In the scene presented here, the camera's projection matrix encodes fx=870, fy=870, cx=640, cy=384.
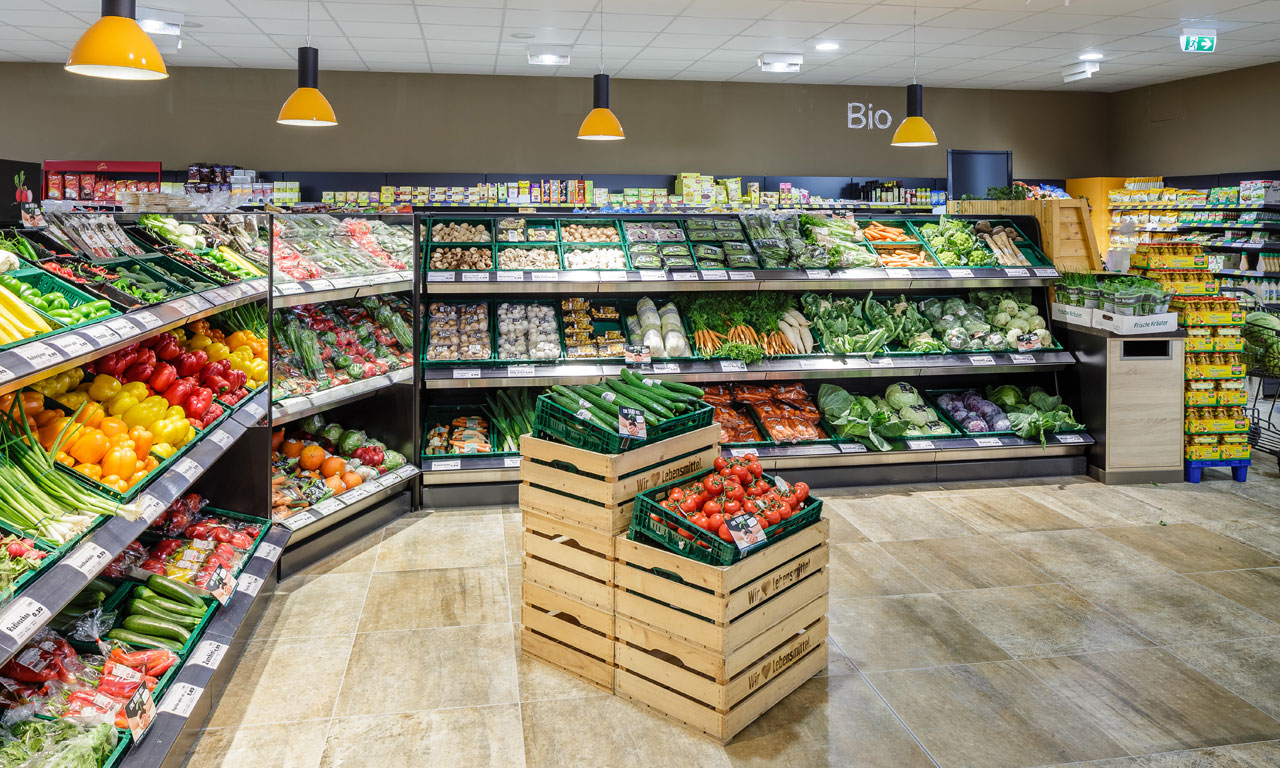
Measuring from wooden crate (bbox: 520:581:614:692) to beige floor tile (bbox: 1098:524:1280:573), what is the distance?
3.00 m

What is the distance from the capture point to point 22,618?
6.34 ft

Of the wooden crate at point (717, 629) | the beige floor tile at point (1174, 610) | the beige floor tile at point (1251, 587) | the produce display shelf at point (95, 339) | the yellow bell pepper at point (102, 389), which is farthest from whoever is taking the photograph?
the beige floor tile at point (1251, 587)

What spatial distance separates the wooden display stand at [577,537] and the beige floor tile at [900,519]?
1.86 metres

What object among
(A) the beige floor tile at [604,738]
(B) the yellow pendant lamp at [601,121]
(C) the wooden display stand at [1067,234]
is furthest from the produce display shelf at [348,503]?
(C) the wooden display stand at [1067,234]

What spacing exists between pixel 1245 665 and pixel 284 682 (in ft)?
11.9

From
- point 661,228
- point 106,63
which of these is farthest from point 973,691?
point 106,63

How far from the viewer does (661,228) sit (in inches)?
241

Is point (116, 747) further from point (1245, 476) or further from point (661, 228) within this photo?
Answer: point (1245, 476)

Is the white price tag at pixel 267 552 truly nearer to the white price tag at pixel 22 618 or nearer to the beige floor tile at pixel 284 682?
the beige floor tile at pixel 284 682

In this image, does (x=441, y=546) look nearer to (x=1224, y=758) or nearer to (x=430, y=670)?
(x=430, y=670)

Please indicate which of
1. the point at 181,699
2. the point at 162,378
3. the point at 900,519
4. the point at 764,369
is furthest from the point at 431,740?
the point at 764,369

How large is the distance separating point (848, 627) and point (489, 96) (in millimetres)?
9161

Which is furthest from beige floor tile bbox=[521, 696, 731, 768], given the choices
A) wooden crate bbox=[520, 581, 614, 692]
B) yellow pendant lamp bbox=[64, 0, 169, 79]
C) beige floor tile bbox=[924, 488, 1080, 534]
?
yellow pendant lamp bbox=[64, 0, 169, 79]

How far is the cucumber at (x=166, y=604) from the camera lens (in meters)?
2.98
